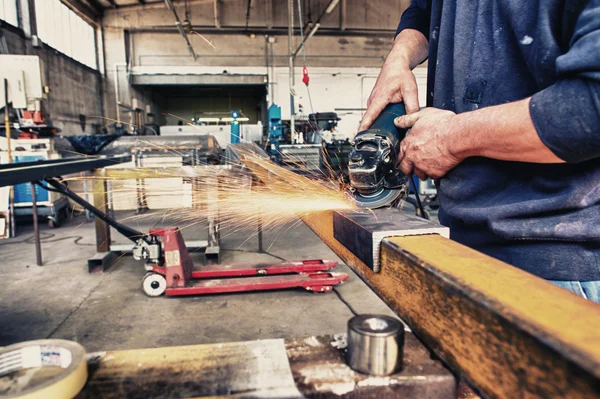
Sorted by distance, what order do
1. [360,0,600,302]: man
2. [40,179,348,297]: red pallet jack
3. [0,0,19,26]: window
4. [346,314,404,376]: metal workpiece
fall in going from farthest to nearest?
[0,0,19,26]: window
[40,179,348,297]: red pallet jack
[346,314,404,376]: metal workpiece
[360,0,600,302]: man

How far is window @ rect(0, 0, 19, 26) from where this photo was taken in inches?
319

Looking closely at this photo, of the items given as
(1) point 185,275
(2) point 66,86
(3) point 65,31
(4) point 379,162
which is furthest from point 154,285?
(3) point 65,31

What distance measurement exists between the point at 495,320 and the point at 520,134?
0.37 m

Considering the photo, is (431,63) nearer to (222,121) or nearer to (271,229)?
(271,229)

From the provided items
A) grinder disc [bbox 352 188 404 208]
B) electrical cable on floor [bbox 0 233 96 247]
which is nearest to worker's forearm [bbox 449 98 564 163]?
grinder disc [bbox 352 188 404 208]

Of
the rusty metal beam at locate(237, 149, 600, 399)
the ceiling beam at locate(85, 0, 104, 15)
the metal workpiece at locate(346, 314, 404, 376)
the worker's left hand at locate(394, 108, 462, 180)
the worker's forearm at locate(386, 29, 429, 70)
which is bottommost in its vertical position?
the metal workpiece at locate(346, 314, 404, 376)

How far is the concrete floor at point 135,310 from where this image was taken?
2.59m

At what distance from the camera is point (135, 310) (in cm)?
298

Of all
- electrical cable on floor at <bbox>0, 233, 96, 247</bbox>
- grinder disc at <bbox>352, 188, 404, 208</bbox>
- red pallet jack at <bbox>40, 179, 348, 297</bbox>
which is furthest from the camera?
electrical cable on floor at <bbox>0, 233, 96, 247</bbox>

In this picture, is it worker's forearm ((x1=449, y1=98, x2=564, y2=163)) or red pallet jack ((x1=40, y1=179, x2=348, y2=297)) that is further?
red pallet jack ((x1=40, y1=179, x2=348, y2=297))

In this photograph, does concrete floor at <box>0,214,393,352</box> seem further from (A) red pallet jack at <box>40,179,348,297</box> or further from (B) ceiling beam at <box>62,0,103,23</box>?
(B) ceiling beam at <box>62,0,103,23</box>

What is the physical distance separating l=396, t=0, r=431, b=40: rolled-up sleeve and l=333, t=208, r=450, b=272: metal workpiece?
69cm

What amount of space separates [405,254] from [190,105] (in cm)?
2016

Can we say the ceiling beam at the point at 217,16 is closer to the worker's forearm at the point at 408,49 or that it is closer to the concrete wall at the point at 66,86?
the concrete wall at the point at 66,86
